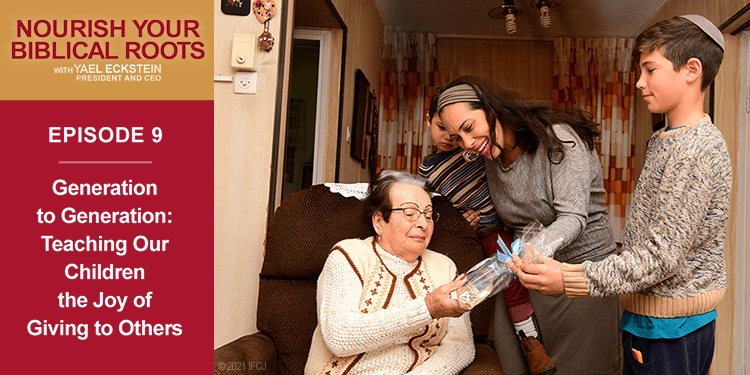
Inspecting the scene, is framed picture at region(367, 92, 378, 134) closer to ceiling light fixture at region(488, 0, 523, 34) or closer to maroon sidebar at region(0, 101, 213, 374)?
ceiling light fixture at region(488, 0, 523, 34)

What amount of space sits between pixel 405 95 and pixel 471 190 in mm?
3339

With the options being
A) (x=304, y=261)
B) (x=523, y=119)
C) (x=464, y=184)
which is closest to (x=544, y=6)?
(x=464, y=184)

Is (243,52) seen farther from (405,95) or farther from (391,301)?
(405,95)

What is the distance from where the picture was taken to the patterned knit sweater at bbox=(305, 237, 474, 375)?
130 cm

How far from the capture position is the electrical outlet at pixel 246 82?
6.70ft

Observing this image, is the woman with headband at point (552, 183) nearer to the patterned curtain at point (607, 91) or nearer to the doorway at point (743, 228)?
the doorway at point (743, 228)

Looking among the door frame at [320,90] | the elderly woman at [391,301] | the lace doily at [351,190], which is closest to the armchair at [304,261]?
the lace doily at [351,190]

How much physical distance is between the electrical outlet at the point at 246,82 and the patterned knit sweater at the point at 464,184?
2.58 feet

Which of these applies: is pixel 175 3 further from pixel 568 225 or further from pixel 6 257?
pixel 568 225

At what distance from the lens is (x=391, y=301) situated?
147cm

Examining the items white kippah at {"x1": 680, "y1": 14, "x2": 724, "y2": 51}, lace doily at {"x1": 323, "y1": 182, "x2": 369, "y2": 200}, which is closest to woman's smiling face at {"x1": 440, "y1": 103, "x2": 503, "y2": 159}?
lace doily at {"x1": 323, "y1": 182, "x2": 369, "y2": 200}

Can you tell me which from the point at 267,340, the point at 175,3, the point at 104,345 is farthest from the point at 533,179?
the point at 104,345

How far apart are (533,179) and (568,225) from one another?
0.70ft

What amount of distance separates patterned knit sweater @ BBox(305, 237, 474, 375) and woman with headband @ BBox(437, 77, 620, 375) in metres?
0.33
